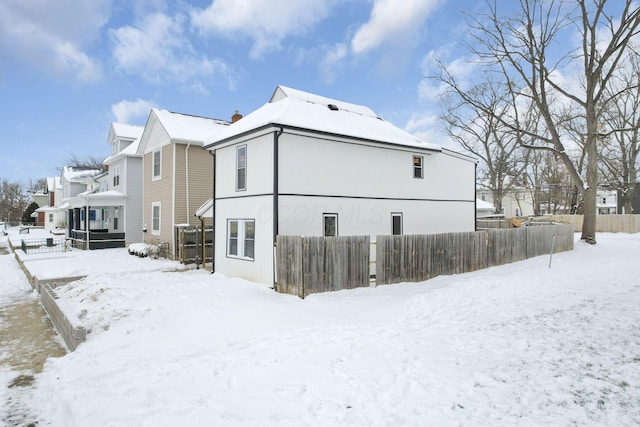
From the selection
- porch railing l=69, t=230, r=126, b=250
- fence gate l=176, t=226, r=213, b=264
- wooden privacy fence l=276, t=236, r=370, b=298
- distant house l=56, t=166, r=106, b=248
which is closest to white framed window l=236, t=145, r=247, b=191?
wooden privacy fence l=276, t=236, r=370, b=298

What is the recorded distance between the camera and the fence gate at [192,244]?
1784 centimetres

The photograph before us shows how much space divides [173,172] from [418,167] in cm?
1248

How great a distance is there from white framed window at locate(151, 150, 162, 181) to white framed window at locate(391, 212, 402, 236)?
1386 cm

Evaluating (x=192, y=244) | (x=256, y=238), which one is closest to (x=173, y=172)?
(x=192, y=244)

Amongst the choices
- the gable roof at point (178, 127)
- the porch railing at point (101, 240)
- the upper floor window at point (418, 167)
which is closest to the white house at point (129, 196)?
the porch railing at point (101, 240)

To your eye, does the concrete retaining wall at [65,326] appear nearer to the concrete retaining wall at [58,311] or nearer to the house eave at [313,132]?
the concrete retaining wall at [58,311]

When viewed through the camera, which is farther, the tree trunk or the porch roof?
the porch roof

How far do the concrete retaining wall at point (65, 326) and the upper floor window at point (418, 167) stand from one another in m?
12.6

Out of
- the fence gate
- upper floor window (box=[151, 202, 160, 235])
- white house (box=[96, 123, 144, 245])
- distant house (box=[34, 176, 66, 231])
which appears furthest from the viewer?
distant house (box=[34, 176, 66, 231])

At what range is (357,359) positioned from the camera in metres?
5.54

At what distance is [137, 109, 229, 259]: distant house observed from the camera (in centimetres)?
1994

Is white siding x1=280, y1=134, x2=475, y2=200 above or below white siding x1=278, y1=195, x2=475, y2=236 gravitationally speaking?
above

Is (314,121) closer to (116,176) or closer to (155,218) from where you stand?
(155,218)

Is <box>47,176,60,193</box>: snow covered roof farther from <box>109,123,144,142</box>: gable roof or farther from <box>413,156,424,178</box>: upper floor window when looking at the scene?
<box>413,156,424,178</box>: upper floor window
